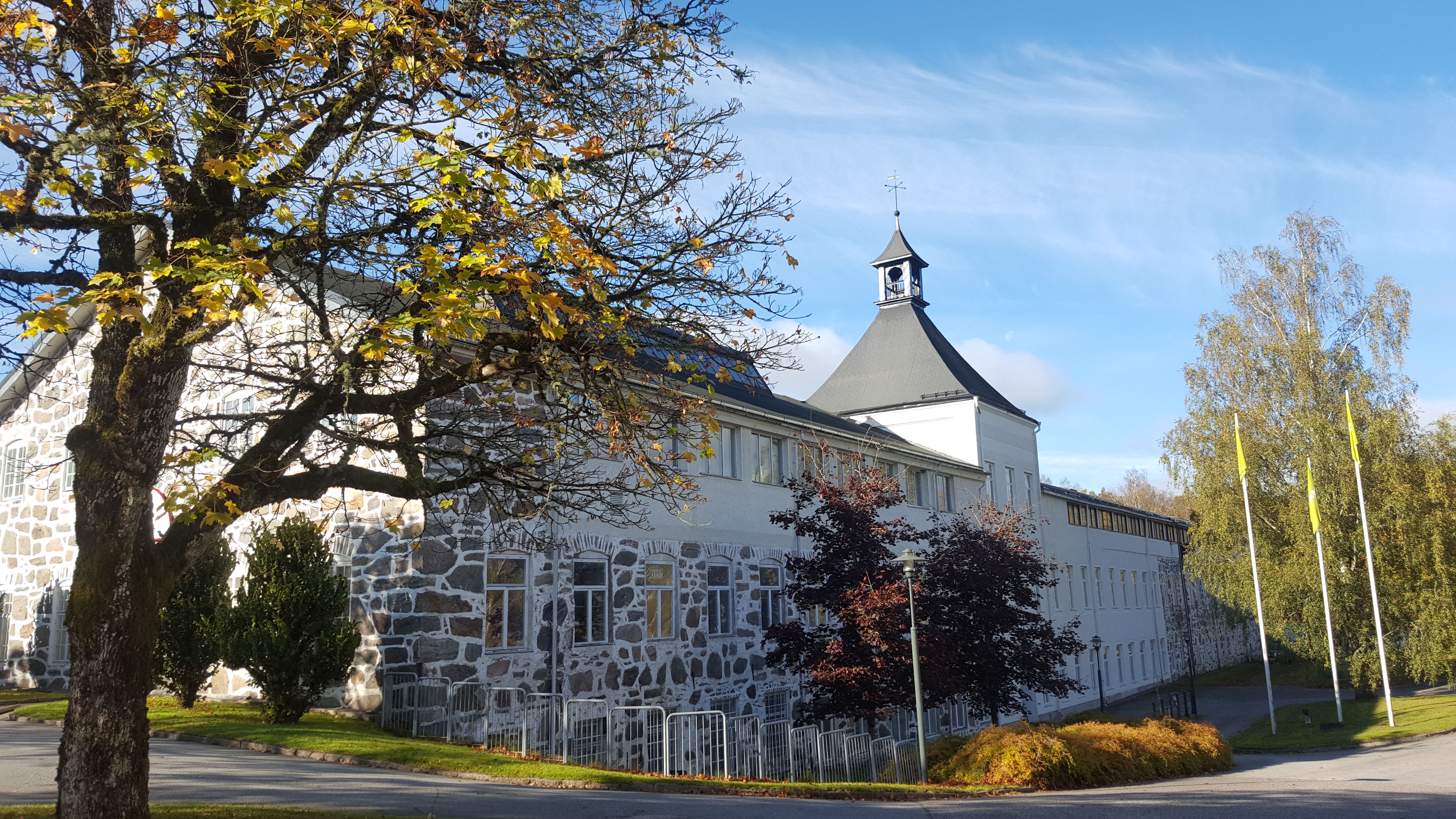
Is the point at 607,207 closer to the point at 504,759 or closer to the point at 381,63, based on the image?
the point at 381,63

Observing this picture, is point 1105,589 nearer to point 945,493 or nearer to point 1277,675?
point 1277,675

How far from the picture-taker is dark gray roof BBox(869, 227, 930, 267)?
39.9 metres

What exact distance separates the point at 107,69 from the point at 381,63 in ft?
5.89

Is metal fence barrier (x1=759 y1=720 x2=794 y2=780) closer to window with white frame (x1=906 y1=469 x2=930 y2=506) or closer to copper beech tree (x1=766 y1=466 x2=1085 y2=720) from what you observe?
copper beech tree (x1=766 y1=466 x2=1085 y2=720)

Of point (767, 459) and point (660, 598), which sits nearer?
point (660, 598)

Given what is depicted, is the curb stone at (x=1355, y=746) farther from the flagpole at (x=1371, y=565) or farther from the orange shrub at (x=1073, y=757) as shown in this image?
the orange shrub at (x=1073, y=757)

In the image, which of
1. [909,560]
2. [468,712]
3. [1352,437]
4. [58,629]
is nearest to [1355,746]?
[1352,437]

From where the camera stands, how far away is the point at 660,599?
765 inches

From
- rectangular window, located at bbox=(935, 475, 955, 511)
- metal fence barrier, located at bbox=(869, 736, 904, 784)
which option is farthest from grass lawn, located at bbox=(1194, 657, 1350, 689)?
metal fence barrier, located at bbox=(869, 736, 904, 784)

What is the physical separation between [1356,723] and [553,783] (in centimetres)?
2769

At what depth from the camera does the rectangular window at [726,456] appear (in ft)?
70.8

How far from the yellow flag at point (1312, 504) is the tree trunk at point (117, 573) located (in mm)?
29564

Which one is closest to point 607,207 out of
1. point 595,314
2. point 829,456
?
point 595,314

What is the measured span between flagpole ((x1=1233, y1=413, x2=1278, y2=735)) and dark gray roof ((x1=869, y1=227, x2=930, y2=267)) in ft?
43.7
